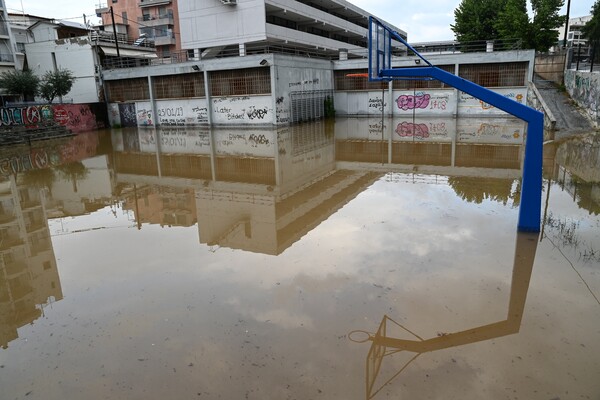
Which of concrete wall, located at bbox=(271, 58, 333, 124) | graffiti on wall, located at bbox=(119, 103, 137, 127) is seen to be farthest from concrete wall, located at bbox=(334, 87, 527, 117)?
graffiti on wall, located at bbox=(119, 103, 137, 127)

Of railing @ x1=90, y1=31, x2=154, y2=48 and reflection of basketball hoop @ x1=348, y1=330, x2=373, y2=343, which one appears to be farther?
railing @ x1=90, y1=31, x2=154, y2=48

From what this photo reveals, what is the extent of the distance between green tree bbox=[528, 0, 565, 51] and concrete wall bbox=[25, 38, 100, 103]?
37.0 metres

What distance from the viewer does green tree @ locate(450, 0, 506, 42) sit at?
46375 millimetres

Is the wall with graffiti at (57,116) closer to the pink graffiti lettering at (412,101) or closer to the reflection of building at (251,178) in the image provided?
the reflection of building at (251,178)

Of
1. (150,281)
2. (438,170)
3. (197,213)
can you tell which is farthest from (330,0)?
(150,281)

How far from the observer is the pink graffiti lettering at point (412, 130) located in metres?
21.9

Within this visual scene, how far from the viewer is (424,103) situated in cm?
3109

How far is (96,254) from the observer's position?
786 cm

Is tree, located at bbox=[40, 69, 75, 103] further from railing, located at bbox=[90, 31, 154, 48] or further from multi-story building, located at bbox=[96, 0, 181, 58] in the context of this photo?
multi-story building, located at bbox=[96, 0, 181, 58]

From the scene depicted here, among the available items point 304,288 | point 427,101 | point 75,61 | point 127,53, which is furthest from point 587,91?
point 127,53

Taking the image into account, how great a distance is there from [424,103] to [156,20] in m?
42.5

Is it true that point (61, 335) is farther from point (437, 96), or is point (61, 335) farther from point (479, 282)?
point (437, 96)

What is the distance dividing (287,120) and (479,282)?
23.8m

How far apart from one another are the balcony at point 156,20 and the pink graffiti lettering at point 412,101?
39090mm
